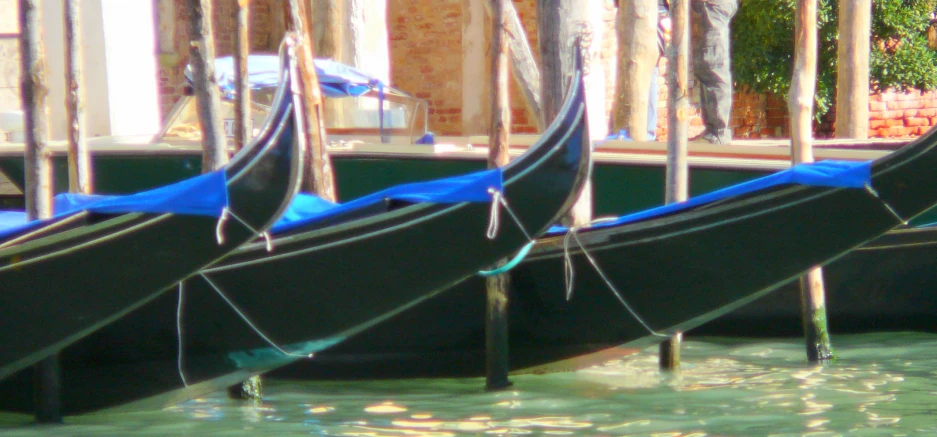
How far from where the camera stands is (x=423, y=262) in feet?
14.8

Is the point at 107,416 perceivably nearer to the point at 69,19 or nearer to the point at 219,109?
the point at 219,109

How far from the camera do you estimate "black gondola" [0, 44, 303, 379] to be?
392 centimetres

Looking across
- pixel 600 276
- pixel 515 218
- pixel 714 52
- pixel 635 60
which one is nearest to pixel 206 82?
pixel 515 218

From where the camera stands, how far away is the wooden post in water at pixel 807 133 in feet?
17.6

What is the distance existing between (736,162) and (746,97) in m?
6.30

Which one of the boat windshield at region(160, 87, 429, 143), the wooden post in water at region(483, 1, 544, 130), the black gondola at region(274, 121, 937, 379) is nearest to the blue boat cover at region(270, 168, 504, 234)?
the black gondola at region(274, 121, 937, 379)

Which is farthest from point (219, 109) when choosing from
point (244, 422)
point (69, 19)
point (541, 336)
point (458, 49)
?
point (458, 49)

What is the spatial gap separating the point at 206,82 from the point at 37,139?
24.3 inches

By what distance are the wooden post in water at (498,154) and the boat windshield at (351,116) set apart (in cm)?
209

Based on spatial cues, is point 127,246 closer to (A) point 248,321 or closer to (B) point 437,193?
(A) point 248,321

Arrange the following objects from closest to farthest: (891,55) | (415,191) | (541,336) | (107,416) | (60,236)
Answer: (60,236) < (415,191) < (107,416) < (541,336) < (891,55)

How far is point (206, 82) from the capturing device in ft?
15.5

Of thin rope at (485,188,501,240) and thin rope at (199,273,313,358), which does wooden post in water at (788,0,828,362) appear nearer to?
thin rope at (485,188,501,240)

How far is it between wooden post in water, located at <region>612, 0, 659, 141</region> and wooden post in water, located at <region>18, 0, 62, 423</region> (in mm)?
3532
